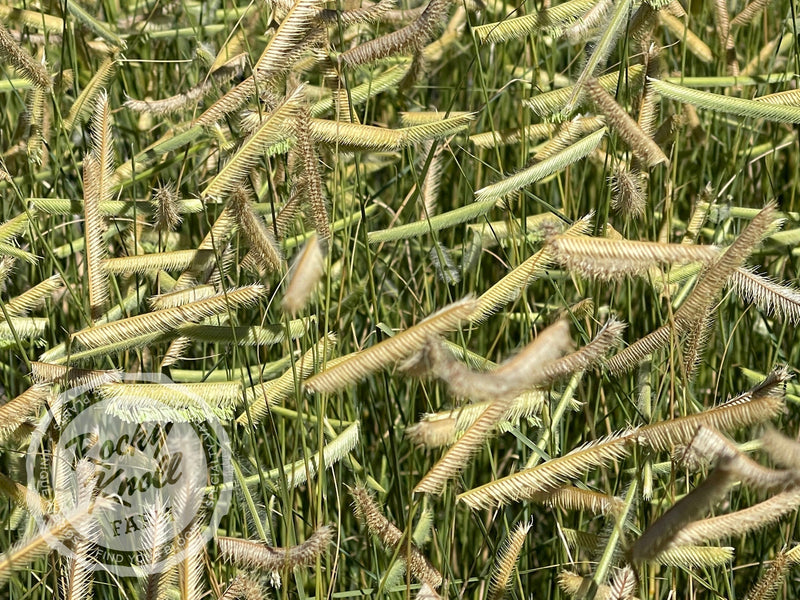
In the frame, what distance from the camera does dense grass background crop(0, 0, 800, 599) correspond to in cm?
134

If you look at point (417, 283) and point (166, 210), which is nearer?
point (166, 210)

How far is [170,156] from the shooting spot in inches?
64.1

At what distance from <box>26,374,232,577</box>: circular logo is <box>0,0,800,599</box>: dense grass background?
6 cm

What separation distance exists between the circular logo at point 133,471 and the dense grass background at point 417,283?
0.06m

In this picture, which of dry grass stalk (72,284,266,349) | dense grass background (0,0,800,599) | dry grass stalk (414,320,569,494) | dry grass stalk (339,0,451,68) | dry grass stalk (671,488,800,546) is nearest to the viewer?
dry grass stalk (414,320,569,494)

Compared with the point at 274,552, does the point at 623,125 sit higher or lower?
higher

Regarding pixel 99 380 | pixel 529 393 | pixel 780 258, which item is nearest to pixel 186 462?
pixel 99 380

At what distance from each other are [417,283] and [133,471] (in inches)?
25.3

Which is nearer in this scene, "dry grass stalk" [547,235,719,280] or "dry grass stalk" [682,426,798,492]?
"dry grass stalk" [682,426,798,492]

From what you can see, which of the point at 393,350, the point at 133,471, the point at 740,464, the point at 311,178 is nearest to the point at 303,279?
the point at 393,350

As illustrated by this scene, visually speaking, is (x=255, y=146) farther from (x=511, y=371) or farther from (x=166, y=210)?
(x=511, y=371)

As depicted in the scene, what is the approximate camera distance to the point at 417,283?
1760 millimetres

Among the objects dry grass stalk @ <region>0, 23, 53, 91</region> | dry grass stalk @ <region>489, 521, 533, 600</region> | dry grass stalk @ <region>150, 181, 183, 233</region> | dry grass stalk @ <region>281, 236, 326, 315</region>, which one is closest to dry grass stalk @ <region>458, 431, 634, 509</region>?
dry grass stalk @ <region>489, 521, 533, 600</region>

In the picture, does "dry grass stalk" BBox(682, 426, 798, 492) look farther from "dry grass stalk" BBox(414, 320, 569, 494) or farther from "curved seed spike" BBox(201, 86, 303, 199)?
"curved seed spike" BBox(201, 86, 303, 199)
